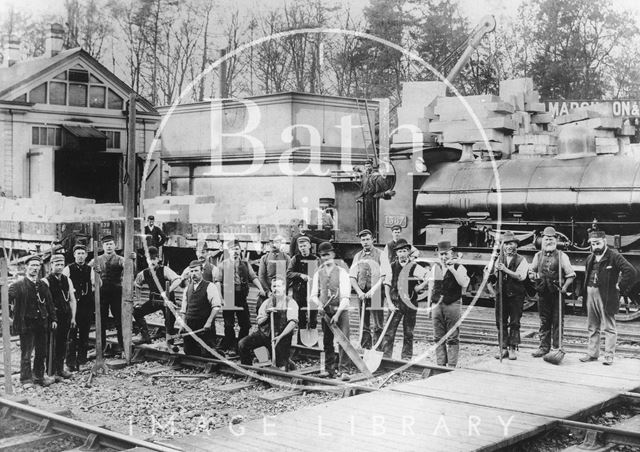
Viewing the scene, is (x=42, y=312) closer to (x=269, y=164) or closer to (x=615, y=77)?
(x=269, y=164)

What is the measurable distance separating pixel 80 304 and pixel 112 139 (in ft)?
67.6

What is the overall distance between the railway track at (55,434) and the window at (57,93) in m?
20.4

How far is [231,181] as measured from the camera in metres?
26.3

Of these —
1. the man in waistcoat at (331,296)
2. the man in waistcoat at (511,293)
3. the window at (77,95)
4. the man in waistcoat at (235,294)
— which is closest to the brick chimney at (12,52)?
the window at (77,95)

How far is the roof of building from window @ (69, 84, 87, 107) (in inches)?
55.3

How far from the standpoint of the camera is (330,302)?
31.6 ft

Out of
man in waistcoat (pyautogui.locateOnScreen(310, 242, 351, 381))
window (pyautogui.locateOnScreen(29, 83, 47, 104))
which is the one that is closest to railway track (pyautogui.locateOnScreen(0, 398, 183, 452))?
man in waistcoat (pyautogui.locateOnScreen(310, 242, 351, 381))

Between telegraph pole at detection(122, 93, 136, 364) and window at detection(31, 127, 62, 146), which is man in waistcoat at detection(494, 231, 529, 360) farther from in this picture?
window at detection(31, 127, 62, 146)

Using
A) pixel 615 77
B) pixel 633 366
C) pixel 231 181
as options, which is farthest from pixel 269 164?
pixel 633 366

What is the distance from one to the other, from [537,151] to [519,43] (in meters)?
6.52

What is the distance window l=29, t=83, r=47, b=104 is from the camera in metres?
25.8

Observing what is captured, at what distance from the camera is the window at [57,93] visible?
26.4 m

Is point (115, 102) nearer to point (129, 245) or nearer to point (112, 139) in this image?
point (112, 139)

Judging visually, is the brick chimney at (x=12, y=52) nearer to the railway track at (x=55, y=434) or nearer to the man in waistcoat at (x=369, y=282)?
the man in waistcoat at (x=369, y=282)
